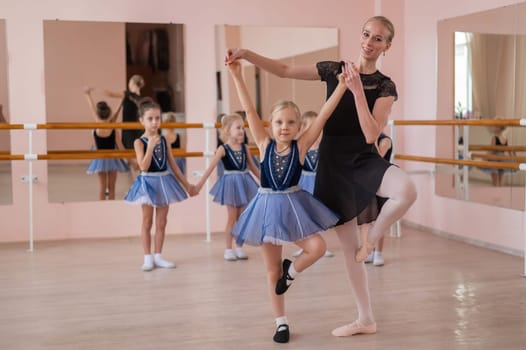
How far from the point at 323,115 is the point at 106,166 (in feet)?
10.4

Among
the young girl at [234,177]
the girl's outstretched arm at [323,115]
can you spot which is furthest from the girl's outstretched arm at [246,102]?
the young girl at [234,177]

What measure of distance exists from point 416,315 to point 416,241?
82.6 inches

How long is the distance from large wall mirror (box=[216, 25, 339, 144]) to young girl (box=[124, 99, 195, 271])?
1.42 m

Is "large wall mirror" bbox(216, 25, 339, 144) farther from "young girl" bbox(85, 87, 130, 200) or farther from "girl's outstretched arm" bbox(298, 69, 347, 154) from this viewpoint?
"girl's outstretched arm" bbox(298, 69, 347, 154)

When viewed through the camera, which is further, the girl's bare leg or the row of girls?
the girl's bare leg

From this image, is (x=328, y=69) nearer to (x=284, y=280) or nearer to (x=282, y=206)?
(x=282, y=206)

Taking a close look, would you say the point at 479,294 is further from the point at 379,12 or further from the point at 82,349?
the point at 379,12

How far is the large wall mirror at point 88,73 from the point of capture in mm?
5312

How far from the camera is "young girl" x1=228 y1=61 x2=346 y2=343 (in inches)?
105

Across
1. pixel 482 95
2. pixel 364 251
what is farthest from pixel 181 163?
pixel 364 251

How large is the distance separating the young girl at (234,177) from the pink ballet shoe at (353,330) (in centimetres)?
Result: 175

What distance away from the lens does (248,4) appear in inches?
225

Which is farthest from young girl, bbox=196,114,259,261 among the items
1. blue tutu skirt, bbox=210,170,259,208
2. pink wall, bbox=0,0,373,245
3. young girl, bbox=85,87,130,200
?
young girl, bbox=85,87,130,200

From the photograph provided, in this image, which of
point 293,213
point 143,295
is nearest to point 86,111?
point 143,295
